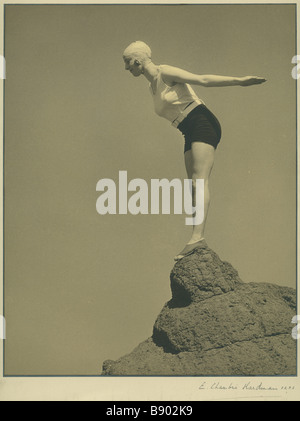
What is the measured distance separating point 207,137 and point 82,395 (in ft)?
8.50

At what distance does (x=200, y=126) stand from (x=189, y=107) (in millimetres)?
206

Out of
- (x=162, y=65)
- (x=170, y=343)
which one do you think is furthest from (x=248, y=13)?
(x=170, y=343)

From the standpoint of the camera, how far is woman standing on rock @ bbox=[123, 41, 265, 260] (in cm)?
727

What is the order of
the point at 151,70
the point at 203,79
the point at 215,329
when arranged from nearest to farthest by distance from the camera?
the point at 215,329
the point at 203,79
the point at 151,70

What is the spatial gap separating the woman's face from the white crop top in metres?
0.20

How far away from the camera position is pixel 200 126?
23.9 feet

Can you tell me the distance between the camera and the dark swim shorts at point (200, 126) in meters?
7.30

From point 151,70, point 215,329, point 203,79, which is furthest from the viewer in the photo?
point 151,70

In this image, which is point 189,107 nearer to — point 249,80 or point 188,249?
point 249,80

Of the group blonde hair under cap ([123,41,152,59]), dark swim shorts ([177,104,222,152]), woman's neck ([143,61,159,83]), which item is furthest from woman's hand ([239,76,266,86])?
blonde hair under cap ([123,41,152,59])
